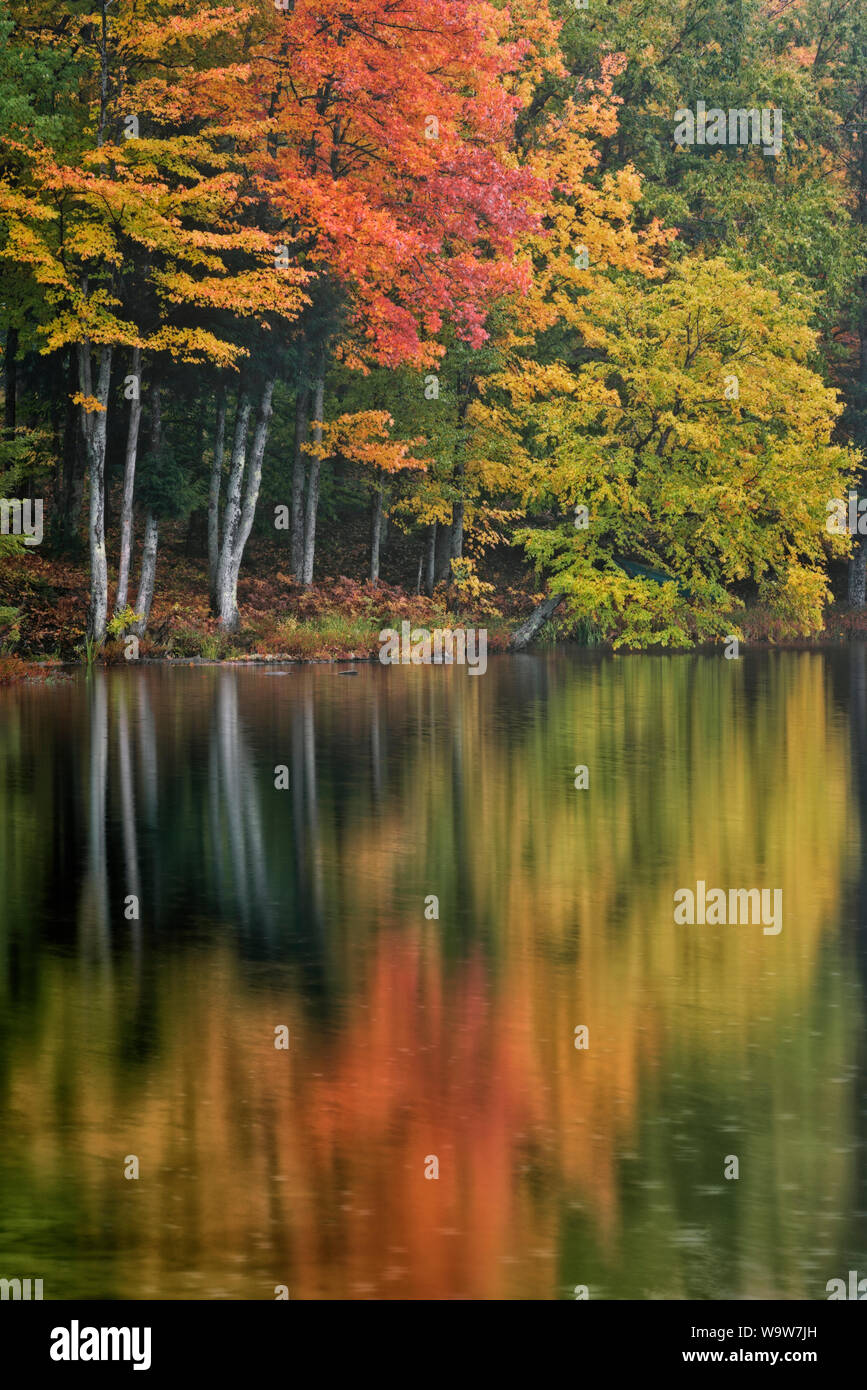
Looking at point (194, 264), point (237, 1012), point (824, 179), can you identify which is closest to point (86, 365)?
point (194, 264)

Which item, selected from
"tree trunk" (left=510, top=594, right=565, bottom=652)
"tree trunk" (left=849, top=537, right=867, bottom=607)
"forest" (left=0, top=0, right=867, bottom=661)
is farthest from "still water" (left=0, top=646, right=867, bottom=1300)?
"tree trunk" (left=849, top=537, right=867, bottom=607)

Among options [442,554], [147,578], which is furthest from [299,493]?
[442,554]

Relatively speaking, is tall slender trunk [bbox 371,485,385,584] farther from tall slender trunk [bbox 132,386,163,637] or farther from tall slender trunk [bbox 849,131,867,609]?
tall slender trunk [bbox 849,131,867,609]

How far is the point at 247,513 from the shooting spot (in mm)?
40781

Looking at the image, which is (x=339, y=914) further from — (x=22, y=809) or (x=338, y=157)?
(x=338, y=157)

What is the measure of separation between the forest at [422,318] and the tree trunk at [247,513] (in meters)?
0.09

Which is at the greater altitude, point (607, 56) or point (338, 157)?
point (607, 56)

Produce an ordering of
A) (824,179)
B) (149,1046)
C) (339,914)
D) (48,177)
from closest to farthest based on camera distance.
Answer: (149,1046)
(339,914)
(48,177)
(824,179)

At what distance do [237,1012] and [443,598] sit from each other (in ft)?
125

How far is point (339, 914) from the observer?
1331cm

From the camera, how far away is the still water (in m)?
6.77

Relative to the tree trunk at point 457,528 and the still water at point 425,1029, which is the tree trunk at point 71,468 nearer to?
the tree trunk at point 457,528

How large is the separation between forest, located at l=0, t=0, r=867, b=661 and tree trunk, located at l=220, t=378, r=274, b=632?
9cm

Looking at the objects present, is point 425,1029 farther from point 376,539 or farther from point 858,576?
point 858,576
